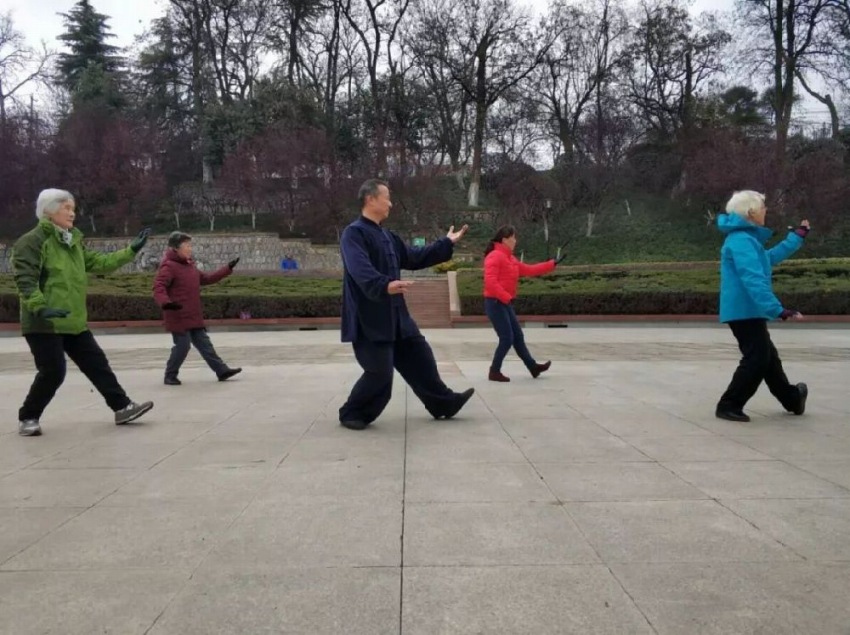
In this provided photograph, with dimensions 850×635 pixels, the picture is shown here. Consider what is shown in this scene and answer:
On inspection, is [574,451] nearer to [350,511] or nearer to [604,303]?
[350,511]

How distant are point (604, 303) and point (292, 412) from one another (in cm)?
1353

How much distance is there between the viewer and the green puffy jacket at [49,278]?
4383 mm

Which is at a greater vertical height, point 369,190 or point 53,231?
point 369,190

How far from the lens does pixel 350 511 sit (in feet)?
9.37

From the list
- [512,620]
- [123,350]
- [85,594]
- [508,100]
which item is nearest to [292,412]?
[85,594]

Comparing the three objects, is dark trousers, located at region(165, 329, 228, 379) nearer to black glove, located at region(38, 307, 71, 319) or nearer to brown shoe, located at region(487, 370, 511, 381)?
black glove, located at region(38, 307, 71, 319)

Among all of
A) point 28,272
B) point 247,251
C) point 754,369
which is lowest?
point 754,369

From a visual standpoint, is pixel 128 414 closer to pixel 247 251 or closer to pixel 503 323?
pixel 503 323

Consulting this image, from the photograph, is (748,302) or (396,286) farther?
(748,302)

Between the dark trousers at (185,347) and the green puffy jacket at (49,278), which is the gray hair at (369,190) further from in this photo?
the dark trousers at (185,347)

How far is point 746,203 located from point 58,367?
4988mm

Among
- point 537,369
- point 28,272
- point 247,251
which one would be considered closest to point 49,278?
point 28,272

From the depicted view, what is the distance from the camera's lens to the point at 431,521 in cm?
273

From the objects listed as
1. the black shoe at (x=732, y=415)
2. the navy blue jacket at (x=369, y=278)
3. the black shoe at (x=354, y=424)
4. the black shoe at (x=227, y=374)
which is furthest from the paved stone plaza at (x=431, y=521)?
the black shoe at (x=227, y=374)
